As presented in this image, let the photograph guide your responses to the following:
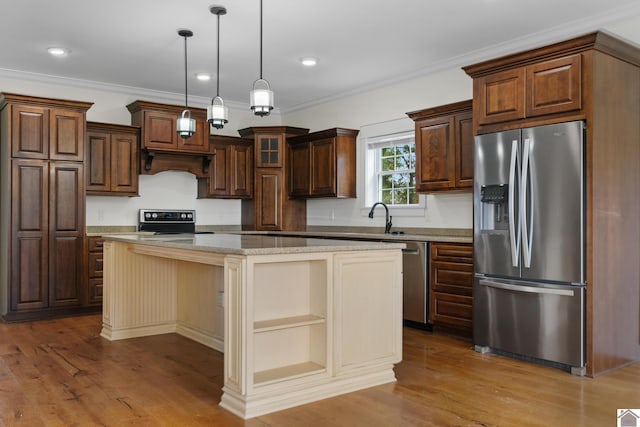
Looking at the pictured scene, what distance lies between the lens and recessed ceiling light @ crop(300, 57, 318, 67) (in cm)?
555

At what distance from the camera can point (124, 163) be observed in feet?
20.9

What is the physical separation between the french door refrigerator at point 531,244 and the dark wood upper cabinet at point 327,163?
2622 mm

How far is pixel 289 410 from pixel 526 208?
7.02ft

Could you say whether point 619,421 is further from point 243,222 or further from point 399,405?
point 243,222

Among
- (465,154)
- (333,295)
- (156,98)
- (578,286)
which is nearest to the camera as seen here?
(333,295)

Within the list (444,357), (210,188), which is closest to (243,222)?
(210,188)

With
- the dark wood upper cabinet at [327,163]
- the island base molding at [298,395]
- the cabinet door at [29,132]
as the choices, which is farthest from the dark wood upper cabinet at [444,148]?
the cabinet door at [29,132]

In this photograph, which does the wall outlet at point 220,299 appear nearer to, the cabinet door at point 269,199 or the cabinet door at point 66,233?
the cabinet door at point 66,233

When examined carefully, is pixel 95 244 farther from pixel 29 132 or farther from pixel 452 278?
pixel 452 278

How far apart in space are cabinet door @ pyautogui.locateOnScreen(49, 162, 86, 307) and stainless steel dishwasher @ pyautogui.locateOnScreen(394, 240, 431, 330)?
11.1 ft

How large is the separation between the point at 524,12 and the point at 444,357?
2732mm

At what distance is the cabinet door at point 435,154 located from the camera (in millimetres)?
5078

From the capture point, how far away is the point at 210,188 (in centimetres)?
710

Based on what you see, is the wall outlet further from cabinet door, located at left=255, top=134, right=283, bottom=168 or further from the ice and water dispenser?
cabinet door, located at left=255, top=134, right=283, bottom=168
